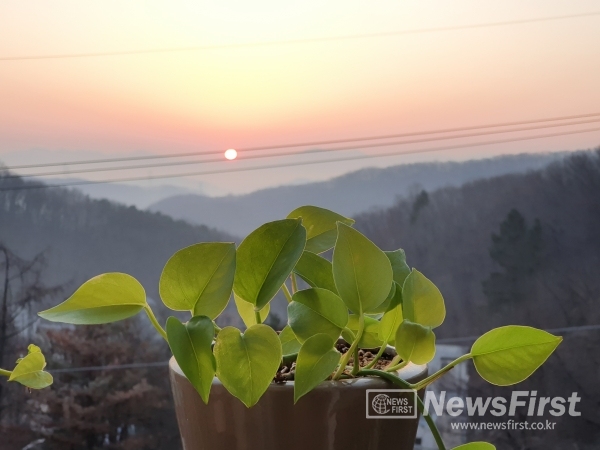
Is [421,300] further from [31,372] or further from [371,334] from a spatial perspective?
[31,372]

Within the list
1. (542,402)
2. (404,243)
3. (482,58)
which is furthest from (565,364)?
(482,58)

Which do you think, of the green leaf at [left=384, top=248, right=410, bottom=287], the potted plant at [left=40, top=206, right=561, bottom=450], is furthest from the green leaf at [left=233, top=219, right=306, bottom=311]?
the green leaf at [left=384, top=248, right=410, bottom=287]

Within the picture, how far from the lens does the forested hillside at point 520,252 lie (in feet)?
2.34

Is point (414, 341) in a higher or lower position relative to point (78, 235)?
lower

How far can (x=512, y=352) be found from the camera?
336mm

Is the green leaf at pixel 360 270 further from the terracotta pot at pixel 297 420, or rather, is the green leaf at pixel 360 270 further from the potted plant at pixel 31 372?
the potted plant at pixel 31 372

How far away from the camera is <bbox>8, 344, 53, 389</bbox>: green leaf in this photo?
411 millimetres

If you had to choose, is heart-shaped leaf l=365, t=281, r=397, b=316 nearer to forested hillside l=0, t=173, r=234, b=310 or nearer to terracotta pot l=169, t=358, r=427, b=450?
terracotta pot l=169, t=358, r=427, b=450

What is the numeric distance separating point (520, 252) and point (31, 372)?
584mm

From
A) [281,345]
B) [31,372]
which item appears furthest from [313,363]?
[31,372]

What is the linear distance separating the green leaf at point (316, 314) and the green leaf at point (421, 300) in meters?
0.04

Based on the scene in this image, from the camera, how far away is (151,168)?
0.73 meters

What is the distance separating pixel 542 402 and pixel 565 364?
2.2 inches

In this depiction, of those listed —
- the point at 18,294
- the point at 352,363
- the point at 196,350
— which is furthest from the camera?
the point at 18,294
